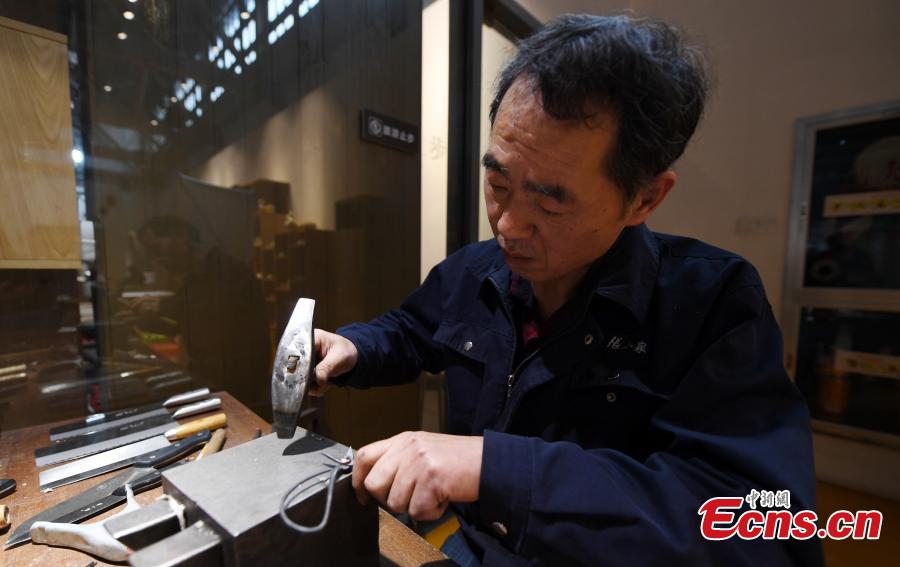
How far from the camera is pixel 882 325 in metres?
2.12

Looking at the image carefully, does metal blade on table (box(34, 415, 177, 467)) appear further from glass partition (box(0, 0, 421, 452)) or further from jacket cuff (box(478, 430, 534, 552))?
jacket cuff (box(478, 430, 534, 552))

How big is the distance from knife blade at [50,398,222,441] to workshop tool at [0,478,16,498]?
0.20m

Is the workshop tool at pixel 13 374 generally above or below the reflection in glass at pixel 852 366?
above

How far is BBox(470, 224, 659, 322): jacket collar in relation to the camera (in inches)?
28.4

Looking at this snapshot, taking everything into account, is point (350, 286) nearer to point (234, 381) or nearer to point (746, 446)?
point (234, 381)

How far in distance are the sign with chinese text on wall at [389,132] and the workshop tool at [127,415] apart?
1.21m

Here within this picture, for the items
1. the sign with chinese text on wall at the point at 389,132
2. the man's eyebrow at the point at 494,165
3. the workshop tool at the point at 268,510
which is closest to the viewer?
the workshop tool at the point at 268,510

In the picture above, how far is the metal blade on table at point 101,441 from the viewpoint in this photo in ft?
2.78

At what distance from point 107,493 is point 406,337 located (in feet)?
2.23

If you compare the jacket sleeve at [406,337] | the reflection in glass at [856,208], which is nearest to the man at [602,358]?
the jacket sleeve at [406,337]

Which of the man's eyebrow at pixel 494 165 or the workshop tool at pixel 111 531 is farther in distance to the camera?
the man's eyebrow at pixel 494 165

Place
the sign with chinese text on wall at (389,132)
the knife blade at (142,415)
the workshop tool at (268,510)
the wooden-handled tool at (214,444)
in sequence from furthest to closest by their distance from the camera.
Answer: the sign with chinese text on wall at (389,132), the knife blade at (142,415), the wooden-handled tool at (214,444), the workshop tool at (268,510)

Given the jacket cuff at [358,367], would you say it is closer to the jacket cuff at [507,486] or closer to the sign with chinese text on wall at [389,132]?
the jacket cuff at [507,486]

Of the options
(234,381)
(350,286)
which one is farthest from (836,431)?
(234,381)
